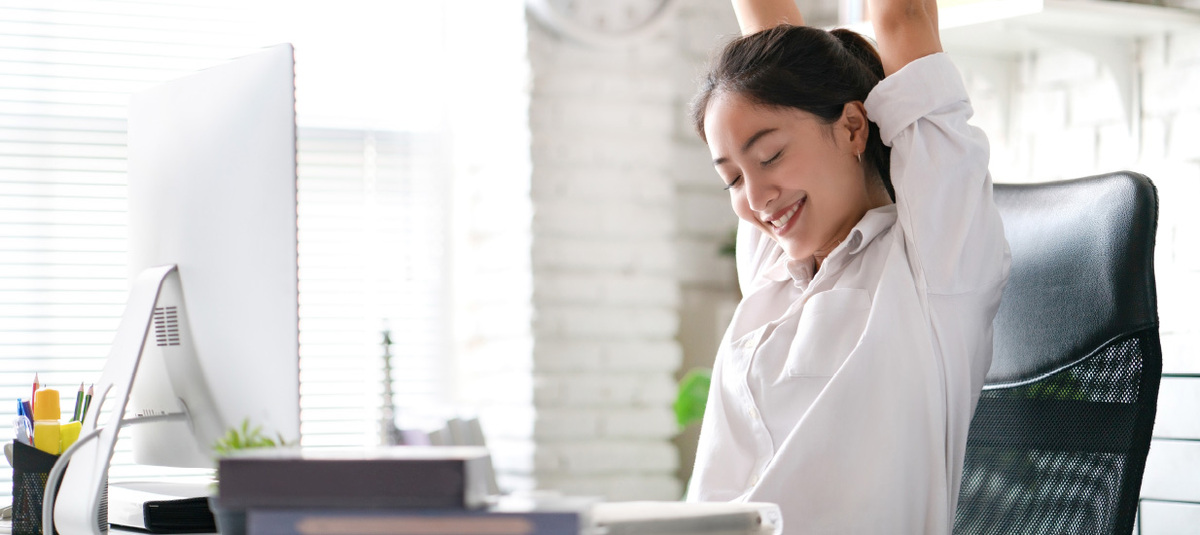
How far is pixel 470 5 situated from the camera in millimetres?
2734

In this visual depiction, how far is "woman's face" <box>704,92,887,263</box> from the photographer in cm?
128

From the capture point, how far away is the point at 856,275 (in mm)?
1284

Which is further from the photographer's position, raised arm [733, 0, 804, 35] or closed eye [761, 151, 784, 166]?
raised arm [733, 0, 804, 35]

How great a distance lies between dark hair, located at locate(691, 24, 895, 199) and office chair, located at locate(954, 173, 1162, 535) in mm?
206

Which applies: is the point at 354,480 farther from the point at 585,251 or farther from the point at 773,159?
the point at 585,251

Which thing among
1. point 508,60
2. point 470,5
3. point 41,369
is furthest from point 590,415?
point 41,369

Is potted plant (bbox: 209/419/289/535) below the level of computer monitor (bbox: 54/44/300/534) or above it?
below

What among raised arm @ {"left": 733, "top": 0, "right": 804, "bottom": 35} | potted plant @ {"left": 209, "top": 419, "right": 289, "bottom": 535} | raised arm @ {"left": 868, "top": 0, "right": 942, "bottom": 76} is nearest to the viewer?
potted plant @ {"left": 209, "top": 419, "right": 289, "bottom": 535}

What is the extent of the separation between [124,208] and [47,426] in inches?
59.5

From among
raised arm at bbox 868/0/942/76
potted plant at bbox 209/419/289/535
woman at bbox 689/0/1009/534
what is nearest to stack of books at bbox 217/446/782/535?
potted plant at bbox 209/419/289/535

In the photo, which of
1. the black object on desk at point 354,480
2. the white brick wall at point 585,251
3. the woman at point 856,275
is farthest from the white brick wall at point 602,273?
the black object on desk at point 354,480

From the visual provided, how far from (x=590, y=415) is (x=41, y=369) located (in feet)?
3.96

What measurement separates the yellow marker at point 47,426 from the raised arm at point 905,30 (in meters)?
0.97

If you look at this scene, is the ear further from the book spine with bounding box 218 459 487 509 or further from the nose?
the book spine with bounding box 218 459 487 509
